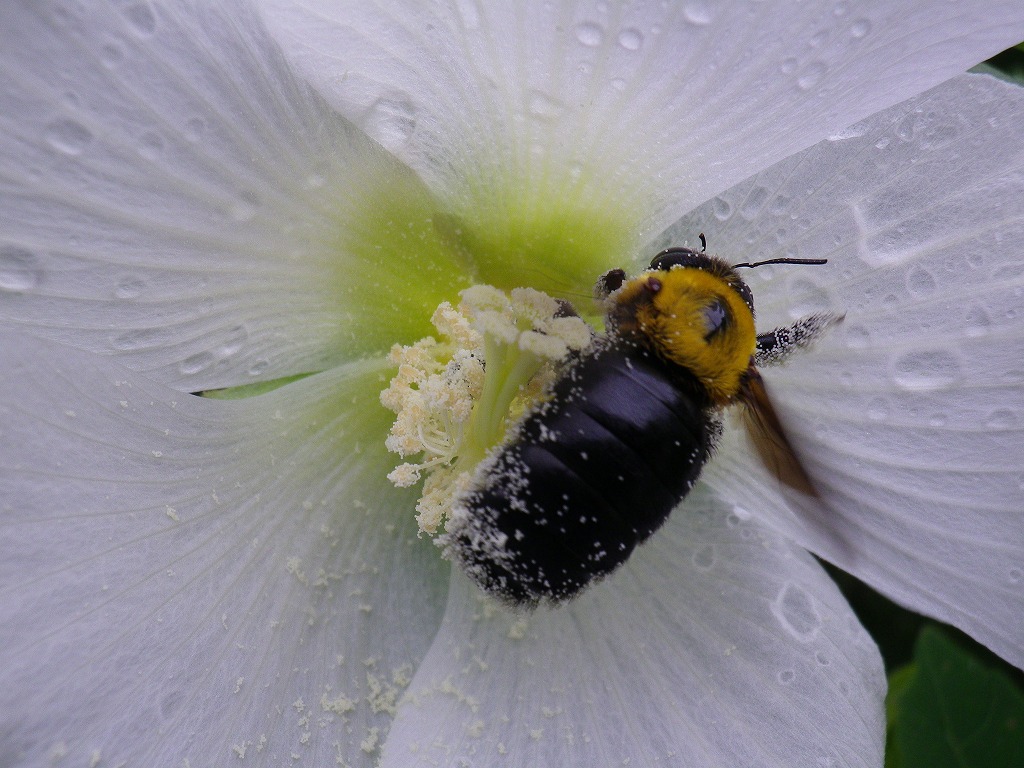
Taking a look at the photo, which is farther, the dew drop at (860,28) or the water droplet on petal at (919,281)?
the water droplet on petal at (919,281)

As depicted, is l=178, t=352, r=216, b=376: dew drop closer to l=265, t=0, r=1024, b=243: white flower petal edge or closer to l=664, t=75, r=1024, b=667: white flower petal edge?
l=265, t=0, r=1024, b=243: white flower petal edge

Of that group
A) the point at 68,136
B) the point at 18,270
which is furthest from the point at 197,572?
the point at 68,136

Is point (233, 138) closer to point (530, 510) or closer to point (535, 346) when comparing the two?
point (535, 346)

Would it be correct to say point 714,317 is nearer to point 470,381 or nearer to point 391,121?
point 470,381

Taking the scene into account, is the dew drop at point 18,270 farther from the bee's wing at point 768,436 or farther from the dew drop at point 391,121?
the bee's wing at point 768,436

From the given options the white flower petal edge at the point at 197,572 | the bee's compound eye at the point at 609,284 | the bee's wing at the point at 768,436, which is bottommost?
the white flower petal edge at the point at 197,572

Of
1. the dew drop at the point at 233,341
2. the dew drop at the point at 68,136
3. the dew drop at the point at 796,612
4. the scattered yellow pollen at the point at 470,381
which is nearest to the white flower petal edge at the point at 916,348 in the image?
the dew drop at the point at 796,612
